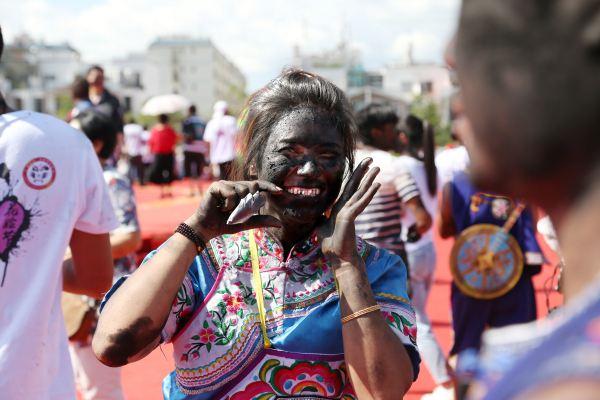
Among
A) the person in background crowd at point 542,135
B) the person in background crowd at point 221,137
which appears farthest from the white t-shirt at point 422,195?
the person in background crowd at point 221,137

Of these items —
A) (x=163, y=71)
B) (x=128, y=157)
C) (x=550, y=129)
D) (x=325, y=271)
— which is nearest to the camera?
(x=550, y=129)

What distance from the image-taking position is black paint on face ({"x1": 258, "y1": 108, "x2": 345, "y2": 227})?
2.20m

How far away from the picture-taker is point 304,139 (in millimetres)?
2223

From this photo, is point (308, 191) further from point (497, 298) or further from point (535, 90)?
point (497, 298)

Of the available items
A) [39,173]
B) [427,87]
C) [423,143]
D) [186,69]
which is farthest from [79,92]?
[186,69]

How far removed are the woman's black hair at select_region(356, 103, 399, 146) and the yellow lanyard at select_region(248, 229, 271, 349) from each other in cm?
306

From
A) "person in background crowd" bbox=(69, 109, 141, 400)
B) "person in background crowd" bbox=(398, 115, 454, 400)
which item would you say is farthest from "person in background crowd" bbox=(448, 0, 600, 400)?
"person in background crowd" bbox=(398, 115, 454, 400)

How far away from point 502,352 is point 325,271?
121 centimetres

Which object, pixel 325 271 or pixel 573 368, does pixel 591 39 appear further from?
pixel 325 271

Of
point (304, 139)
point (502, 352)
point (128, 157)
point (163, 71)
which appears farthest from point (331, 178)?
point (163, 71)

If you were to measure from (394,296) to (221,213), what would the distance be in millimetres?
544

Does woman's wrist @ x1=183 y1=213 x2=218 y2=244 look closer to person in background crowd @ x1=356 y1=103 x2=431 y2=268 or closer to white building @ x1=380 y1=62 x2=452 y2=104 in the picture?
person in background crowd @ x1=356 y1=103 x2=431 y2=268

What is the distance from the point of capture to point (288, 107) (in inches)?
89.9

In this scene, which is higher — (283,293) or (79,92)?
(79,92)
